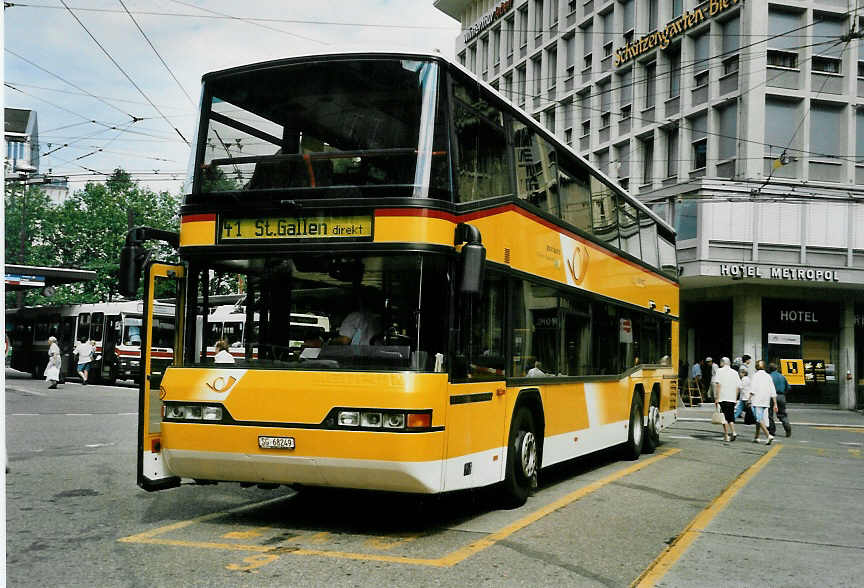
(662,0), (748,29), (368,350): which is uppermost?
(662,0)

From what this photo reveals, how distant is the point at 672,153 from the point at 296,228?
3332cm

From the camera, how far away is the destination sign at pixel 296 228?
7.54 metres

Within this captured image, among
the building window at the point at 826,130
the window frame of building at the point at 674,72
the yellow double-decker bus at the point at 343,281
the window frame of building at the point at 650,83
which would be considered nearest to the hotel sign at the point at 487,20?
the window frame of building at the point at 650,83

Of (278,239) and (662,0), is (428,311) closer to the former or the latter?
(278,239)

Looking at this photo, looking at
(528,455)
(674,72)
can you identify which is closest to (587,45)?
(674,72)

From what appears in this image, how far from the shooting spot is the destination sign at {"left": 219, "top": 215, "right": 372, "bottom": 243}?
7535 mm

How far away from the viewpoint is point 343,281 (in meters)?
7.62

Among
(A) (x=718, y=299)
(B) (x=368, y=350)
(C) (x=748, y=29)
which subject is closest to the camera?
(B) (x=368, y=350)

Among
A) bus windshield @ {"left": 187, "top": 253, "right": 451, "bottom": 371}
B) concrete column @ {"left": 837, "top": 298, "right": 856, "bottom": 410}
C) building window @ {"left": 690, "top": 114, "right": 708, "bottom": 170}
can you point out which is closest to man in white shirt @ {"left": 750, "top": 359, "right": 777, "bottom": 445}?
bus windshield @ {"left": 187, "top": 253, "right": 451, "bottom": 371}

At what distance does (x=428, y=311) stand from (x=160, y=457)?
8.38 feet

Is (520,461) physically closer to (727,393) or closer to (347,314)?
(347,314)

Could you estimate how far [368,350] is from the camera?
24.4 feet

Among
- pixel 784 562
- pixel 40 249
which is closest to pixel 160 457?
pixel 784 562

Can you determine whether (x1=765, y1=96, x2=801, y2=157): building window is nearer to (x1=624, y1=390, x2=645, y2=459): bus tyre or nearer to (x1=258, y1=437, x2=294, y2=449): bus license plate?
(x1=624, y1=390, x2=645, y2=459): bus tyre
